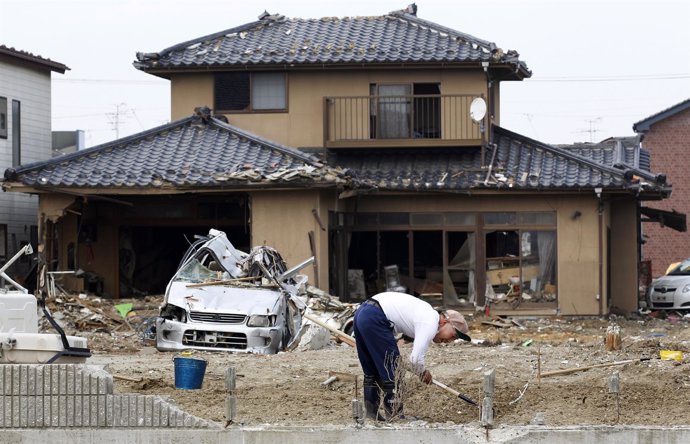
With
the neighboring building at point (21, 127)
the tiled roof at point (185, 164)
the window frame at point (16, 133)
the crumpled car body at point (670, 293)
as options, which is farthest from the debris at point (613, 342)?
the window frame at point (16, 133)

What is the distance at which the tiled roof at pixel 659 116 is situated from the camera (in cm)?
4812

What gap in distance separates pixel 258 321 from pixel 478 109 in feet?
37.6

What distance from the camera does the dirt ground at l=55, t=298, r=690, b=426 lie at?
1295 cm

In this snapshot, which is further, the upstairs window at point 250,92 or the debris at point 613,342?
the upstairs window at point 250,92

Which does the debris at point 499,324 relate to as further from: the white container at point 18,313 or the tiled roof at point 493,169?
the white container at point 18,313

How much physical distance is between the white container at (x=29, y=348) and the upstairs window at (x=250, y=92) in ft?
64.0

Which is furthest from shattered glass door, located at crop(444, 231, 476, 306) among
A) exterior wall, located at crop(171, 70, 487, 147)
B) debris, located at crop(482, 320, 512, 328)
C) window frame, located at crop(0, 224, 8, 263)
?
window frame, located at crop(0, 224, 8, 263)

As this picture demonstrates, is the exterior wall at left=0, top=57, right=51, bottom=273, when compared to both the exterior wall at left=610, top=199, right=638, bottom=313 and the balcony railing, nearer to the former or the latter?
the balcony railing

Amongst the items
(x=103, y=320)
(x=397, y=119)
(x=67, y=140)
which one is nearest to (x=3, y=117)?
(x=397, y=119)

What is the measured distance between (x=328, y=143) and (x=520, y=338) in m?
8.53

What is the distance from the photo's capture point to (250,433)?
37.1ft

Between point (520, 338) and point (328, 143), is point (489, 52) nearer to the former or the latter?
point (328, 143)

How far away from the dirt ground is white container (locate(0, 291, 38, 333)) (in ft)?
4.63

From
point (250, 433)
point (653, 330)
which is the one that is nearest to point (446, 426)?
point (250, 433)
